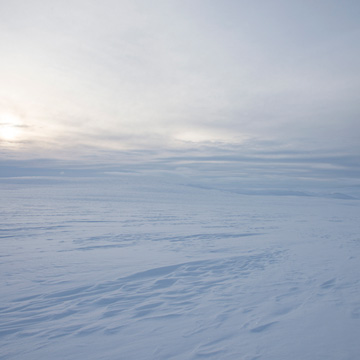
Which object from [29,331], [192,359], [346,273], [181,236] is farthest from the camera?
[181,236]

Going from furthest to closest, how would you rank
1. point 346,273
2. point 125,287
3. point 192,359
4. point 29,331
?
1. point 346,273
2. point 125,287
3. point 29,331
4. point 192,359

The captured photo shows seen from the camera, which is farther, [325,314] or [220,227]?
[220,227]

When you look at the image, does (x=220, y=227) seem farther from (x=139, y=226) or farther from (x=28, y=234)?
(x=28, y=234)

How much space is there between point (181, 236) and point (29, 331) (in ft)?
21.5

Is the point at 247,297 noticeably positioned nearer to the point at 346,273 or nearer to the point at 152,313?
the point at 152,313

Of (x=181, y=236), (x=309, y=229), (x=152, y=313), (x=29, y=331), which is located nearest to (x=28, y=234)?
(x=181, y=236)

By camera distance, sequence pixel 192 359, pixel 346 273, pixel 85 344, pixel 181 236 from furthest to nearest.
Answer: pixel 181 236, pixel 346 273, pixel 85 344, pixel 192 359

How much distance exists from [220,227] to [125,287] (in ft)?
25.0

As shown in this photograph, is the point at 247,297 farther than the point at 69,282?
No

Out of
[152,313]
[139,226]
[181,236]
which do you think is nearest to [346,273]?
[152,313]

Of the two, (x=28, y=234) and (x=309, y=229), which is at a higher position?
(x=28, y=234)

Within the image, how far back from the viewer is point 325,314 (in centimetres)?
389

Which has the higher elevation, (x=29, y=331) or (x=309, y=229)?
(x=29, y=331)

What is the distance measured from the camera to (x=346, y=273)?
589 centimetres
